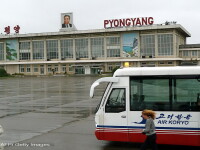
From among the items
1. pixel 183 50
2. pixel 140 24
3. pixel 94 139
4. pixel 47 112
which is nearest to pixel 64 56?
pixel 140 24

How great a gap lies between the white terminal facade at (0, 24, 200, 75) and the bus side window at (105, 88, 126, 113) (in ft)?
262

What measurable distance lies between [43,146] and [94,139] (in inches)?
71.1

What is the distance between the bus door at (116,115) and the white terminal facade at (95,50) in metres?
80.0

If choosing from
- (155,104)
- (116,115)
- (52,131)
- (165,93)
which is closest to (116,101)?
(116,115)

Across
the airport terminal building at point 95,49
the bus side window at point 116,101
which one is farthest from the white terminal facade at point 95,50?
the bus side window at point 116,101

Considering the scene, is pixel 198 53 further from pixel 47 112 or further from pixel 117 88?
pixel 117 88

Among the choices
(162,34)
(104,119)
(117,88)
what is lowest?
(104,119)

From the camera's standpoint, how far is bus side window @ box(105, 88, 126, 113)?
9.41 m

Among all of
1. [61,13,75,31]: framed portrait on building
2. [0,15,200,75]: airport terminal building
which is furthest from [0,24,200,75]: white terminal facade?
[61,13,75,31]: framed portrait on building

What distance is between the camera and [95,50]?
9925 cm

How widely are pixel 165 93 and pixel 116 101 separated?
1.45 metres

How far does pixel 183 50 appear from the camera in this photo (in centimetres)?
9381

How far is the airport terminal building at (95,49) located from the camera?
9069 cm

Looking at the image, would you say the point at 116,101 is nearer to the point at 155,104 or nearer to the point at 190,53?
the point at 155,104
